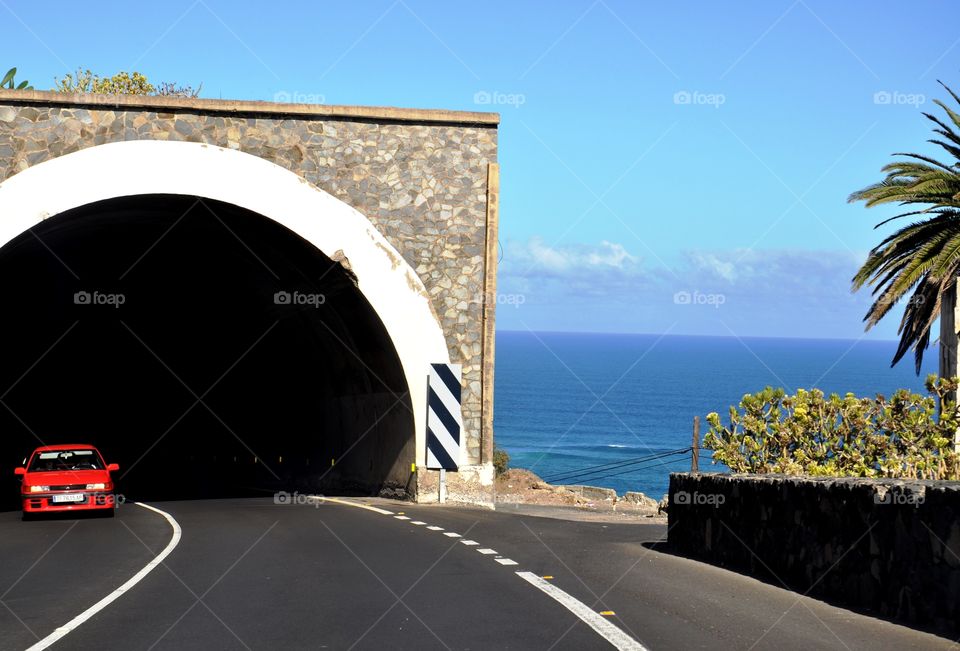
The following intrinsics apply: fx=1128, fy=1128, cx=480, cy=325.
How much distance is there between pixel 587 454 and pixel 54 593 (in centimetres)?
9557

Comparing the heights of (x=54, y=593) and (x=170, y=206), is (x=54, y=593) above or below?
below

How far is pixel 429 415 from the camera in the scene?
75.0ft

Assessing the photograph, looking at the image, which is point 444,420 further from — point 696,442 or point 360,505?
point 696,442

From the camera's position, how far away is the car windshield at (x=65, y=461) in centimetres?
2125

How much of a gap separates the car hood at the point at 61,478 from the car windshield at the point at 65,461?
1.81ft

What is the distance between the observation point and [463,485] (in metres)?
22.9

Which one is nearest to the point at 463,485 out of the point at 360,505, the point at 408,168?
the point at 360,505

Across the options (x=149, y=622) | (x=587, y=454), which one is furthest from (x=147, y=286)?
(x=587, y=454)

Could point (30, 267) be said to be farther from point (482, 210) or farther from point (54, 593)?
point (54, 593)

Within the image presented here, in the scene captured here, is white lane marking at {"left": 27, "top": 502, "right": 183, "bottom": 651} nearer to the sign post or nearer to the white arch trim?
the sign post

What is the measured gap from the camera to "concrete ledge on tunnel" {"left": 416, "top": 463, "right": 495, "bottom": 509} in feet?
74.6

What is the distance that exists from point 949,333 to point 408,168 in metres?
11.1

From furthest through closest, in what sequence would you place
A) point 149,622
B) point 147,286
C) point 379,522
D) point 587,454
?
1. point 587,454
2. point 147,286
3. point 379,522
4. point 149,622

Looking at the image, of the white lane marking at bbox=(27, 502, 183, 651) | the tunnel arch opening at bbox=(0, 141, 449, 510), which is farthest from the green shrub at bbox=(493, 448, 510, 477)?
the white lane marking at bbox=(27, 502, 183, 651)
